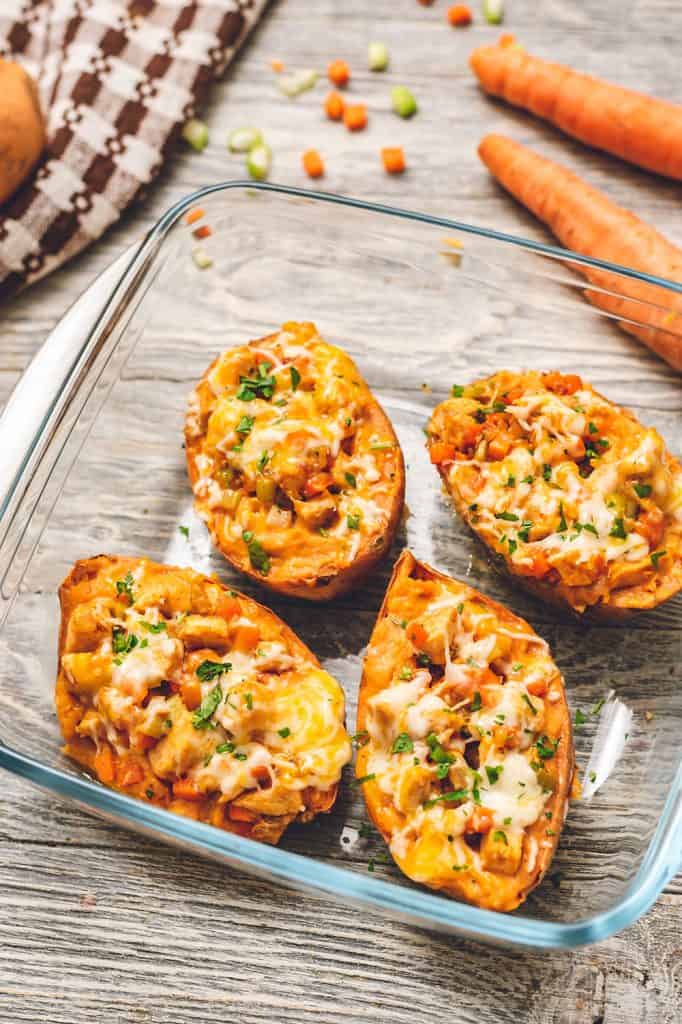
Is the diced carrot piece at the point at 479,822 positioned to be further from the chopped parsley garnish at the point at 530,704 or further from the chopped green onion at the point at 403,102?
the chopped green onion at the point at 403,102

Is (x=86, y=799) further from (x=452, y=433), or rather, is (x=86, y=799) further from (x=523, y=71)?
(x=523, y=71)

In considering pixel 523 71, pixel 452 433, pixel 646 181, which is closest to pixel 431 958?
pixel 452 433

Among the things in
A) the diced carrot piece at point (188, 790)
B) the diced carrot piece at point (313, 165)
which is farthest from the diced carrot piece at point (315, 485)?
the diced carrot piece at point (313, 165)

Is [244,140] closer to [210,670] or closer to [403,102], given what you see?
[403,102]

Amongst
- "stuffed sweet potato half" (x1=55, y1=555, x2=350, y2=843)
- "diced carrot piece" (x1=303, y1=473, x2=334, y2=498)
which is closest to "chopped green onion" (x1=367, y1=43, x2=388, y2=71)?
"diced carrot piece" (x1=303, y1=473, x2=334, y2=498)

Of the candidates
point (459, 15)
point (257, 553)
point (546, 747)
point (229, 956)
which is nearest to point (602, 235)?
point (459, 15)
